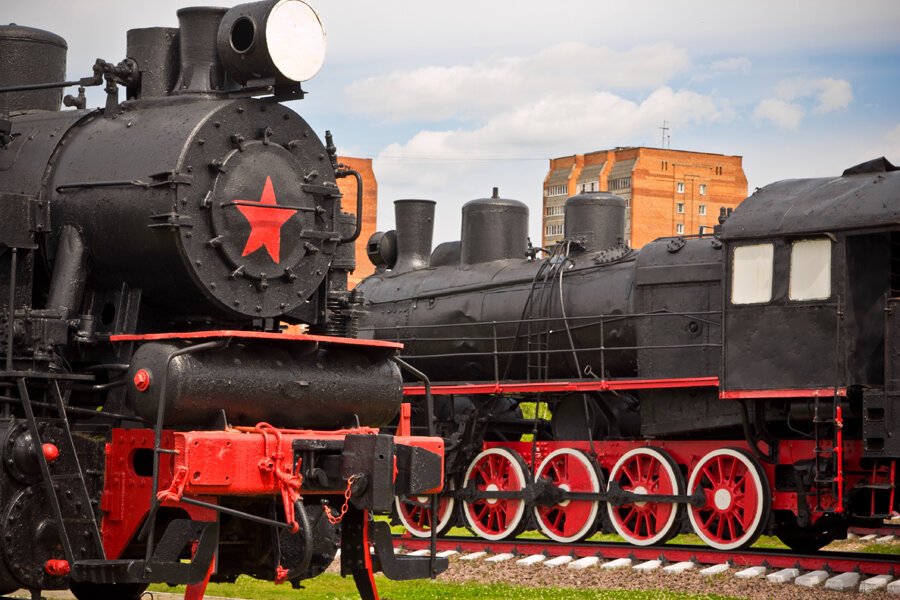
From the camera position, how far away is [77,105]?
8.32m

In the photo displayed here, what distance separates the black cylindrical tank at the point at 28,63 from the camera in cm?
828

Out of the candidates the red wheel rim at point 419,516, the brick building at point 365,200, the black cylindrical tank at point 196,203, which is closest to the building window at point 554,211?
the brick building at point 365,200

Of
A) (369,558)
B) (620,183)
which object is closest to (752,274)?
(369,558)

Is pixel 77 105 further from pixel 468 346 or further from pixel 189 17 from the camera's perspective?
pixel 468 346

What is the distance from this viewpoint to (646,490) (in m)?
13.2

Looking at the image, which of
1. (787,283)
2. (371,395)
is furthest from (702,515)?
(371,395)

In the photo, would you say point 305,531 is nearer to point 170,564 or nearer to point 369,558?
point 170,564

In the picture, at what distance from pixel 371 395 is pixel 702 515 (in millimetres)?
6520

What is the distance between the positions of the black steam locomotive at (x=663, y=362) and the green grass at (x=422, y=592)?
815 mm

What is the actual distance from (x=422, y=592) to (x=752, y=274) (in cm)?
416

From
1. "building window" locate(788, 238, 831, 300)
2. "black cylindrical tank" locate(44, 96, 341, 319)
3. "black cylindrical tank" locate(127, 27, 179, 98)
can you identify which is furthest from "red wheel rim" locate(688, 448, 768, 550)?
"black cylindrical tank" locate(127, 27, 179, 98)

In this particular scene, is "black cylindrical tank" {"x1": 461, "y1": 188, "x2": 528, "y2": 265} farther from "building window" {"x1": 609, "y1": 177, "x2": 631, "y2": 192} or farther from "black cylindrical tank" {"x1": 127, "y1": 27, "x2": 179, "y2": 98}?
"building window" {"x1": 609, "y1": 177, "x2": 631, "y2": 192}

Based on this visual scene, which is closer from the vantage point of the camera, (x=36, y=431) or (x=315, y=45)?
(x=36, y=431)

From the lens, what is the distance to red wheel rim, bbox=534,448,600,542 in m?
13.5
